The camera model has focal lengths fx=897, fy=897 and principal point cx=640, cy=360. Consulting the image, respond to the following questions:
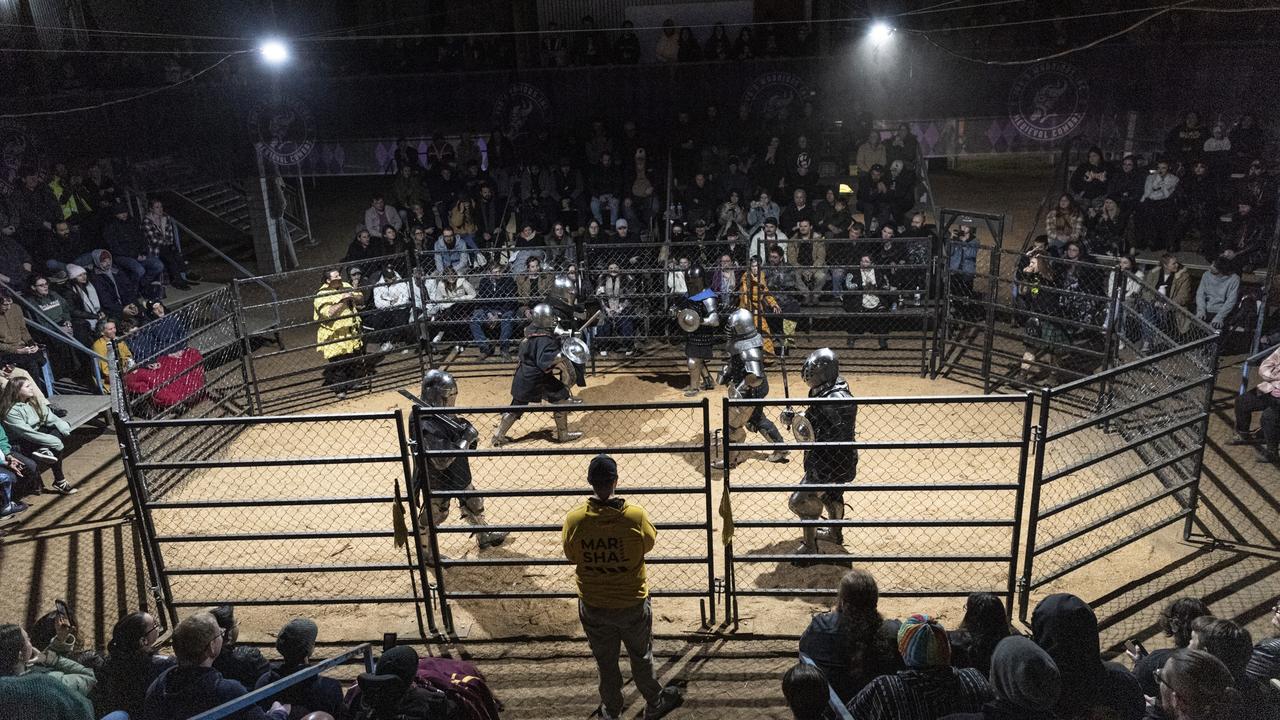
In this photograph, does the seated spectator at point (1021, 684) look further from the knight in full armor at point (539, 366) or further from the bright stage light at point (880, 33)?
the bright stage light at point (880, 33)

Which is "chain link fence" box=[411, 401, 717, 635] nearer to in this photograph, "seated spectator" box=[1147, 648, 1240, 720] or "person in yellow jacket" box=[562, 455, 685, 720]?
"person in yellow jacket" box=[562, 455, 685, 720]

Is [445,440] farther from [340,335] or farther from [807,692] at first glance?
[340,335]

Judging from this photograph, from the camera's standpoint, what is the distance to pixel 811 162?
51.9 feet

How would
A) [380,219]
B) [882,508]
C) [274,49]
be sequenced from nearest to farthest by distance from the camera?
[882,508] < [274,49] < [380,219]

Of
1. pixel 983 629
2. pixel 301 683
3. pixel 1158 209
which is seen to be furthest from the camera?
pixel 1158 209

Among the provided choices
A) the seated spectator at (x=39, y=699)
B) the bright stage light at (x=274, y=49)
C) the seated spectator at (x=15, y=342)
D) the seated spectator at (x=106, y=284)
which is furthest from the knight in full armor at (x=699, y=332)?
the bright stage light at (x=274, y=49)

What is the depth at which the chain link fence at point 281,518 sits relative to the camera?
6465 mm

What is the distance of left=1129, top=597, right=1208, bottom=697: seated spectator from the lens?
4781 mm

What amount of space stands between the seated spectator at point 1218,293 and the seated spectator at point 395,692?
1121 cm

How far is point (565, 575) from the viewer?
25.5 ft

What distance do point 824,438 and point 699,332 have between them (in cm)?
499

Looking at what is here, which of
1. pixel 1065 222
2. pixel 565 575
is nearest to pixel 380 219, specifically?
pixel 565 575

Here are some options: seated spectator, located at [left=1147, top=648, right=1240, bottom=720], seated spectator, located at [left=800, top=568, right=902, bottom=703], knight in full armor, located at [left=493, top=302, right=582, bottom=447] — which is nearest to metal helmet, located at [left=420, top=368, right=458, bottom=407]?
knight in full armor, located at [left=493, top=302, right=582, bottom=447]

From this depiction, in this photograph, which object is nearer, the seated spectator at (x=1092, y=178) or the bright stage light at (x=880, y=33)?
the seated spectator at (x=1092, y=178)
